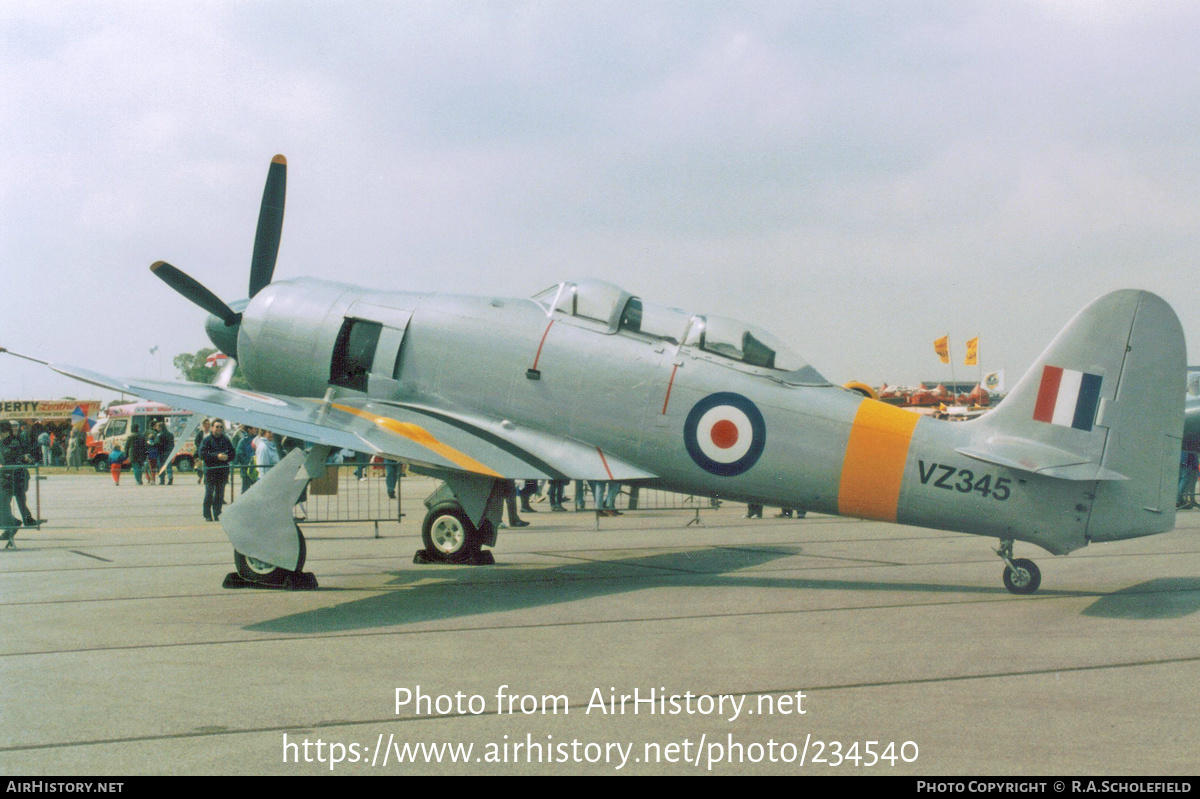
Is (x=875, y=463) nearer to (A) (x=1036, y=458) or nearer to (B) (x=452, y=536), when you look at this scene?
(A) (x=1036, y=458)

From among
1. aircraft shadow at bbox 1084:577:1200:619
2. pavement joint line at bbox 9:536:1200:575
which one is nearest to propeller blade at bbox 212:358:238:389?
pavement joint line at bbox 9:536:1200:575

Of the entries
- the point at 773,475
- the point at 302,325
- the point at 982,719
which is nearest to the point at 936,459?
the point at 773,475

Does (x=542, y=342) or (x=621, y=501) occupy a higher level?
(x=542, y=342)

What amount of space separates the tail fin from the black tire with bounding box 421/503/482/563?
16.7 ft

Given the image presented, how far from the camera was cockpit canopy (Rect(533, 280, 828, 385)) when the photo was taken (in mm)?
8805

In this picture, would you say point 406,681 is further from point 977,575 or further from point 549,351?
point 977,575

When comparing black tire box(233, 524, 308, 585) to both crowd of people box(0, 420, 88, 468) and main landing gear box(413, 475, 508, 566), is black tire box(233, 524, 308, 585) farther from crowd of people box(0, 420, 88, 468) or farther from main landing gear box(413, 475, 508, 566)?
crowd of people box(0, 420, 88, 468)

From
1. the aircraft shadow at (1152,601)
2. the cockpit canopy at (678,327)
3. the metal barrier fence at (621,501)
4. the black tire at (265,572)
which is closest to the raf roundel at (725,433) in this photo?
the cockpit canopy at (678,327)

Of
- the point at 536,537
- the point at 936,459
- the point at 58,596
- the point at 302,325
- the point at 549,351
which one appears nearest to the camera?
the point at 936,459

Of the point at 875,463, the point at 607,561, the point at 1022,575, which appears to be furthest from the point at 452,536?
the point at 1022,575

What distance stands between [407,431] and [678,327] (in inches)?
111

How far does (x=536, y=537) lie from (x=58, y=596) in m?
6.87

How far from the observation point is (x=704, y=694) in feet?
16.8

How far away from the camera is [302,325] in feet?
32.8
